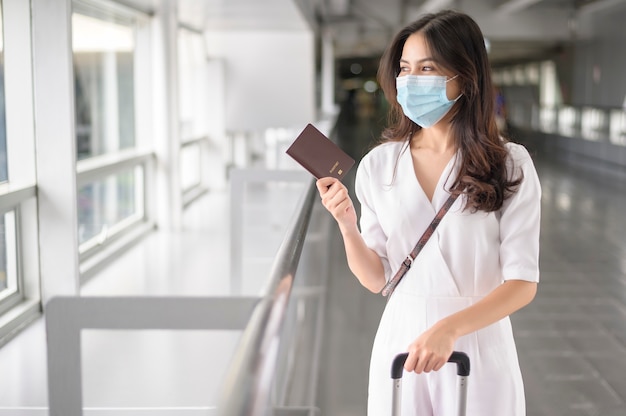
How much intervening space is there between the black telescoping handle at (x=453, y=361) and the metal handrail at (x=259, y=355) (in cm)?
28

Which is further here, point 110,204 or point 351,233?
point 110,204

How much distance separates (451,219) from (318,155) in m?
0.34

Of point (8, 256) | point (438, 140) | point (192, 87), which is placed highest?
point (192, 87)

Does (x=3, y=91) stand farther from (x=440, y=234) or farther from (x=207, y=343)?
(x=440, y=234)

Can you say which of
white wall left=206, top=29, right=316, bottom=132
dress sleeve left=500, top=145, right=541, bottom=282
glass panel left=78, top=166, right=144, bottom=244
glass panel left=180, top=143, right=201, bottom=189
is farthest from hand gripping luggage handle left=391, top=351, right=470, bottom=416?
white wall left=206, top=29, right=316, bottom=132

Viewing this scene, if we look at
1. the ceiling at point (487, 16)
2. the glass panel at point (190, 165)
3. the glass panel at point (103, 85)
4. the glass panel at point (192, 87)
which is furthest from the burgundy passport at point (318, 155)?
the ceiling at point (487, 16)

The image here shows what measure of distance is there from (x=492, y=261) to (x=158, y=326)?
Answer: 82cm

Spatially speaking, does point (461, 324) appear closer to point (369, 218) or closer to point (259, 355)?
point (369, 218)

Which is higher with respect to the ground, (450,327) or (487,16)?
(487,16)

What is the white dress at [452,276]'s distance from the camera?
1.79 m

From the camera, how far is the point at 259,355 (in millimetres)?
1158

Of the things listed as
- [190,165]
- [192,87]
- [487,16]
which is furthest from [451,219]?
[487,16]

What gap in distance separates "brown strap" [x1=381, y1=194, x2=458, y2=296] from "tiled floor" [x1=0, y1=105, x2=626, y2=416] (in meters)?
1.41

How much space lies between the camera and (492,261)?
1837 millimetres
